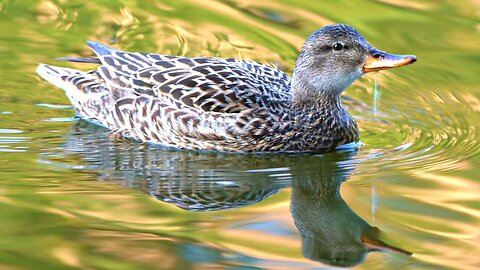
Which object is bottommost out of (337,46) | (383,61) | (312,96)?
(312,96)

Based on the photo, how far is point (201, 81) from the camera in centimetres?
1094

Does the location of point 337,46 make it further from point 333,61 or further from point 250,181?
point 250,181

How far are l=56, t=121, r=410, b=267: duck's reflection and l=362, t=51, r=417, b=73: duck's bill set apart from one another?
0.85 metres

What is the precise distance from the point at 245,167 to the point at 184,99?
1164 millimetres

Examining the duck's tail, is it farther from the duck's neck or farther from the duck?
the duck's neck

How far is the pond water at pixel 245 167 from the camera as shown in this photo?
26.2 feet

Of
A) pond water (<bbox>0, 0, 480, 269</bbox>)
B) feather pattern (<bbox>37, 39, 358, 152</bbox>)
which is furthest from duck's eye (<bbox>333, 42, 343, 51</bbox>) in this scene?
pond water (<bbox>0, 0, 480, 269</bbox>)

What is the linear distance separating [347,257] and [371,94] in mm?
4595

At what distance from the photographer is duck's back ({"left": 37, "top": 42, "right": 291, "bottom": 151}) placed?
10.7 metres

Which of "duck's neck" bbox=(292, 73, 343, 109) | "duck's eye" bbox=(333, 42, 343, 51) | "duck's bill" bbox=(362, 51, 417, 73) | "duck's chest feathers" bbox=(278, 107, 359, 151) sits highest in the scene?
"duck's eye" bbox=(333, 42, 343, 51)

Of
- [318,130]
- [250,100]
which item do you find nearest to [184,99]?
[250,100]

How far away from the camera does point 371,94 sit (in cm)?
1229

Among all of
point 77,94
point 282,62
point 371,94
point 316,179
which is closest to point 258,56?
point 282,62

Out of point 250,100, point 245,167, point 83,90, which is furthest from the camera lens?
point 83,90
